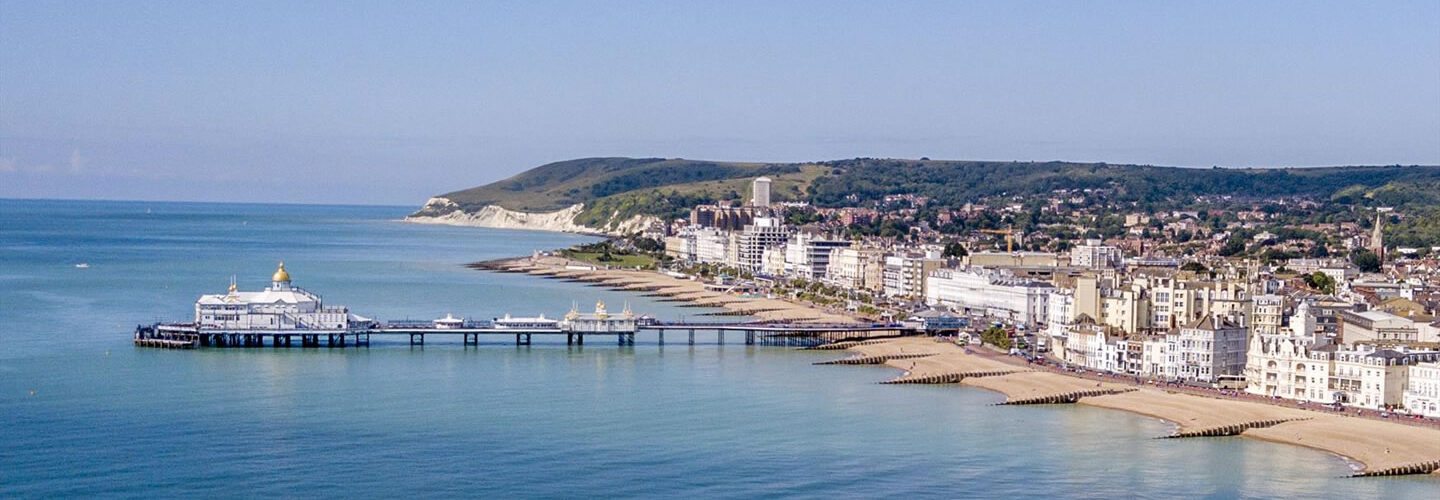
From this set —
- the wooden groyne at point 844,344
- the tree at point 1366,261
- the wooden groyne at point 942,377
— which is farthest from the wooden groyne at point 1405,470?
the tree at point 1366,261

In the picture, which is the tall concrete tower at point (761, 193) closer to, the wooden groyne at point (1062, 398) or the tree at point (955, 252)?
the tree at point (955, 252)

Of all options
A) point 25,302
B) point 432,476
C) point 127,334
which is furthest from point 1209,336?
point 25,302

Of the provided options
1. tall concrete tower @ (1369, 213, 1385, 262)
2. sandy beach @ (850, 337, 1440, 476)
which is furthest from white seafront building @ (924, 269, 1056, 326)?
tall concrete tower @ (1369, 213, 1385, 262)

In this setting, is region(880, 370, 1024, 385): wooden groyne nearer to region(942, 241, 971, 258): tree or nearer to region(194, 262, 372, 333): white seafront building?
region(194, 262, 372, 333): white seafront building

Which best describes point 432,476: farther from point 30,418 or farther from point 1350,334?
point 1350,334

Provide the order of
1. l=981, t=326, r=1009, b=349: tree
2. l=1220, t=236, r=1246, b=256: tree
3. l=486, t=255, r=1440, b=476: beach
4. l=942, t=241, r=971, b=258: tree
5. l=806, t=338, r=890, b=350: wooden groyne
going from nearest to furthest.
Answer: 1. l=486, t=255, r=1440, b=476: beach
2. l=981, t=326, r=1009, b=349: tree
3. l=806, t=338, r=890, b=350: wooden groyne
4. l=942, t=241, r=971, b=258: tree
5. l=1220, t=236, r=1246, b=256: tree

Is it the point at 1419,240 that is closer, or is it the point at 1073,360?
the point at 1073,360

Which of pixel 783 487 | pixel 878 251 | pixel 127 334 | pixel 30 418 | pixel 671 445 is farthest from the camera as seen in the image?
pixel 878 251
